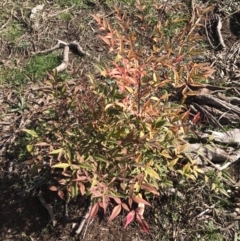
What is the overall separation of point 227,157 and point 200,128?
33 cm

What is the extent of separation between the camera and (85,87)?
280cm

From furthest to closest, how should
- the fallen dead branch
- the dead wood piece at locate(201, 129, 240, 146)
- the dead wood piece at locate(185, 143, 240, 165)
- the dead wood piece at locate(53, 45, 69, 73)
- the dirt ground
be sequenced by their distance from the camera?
the fallen dead branch
the dead wood piece at locate(53, 45, 69, 73)
the dead wood piece at locate(201, 129, 240, 146)
the dead wood piece at locate(185, 143, 240, 165)
the dirt ground

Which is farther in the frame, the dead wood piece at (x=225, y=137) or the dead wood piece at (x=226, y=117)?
the dead wood piece at (x=226, y=117)

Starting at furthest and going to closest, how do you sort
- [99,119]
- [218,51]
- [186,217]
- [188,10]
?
[188,10] < [218,51] < [186,217] < [99,119]

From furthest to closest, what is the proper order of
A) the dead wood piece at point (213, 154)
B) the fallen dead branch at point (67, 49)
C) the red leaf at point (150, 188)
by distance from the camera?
the fallen dead branch at point (67, 49), the dead wood piece at point (213, 154), the red leaf at point (150, 188)

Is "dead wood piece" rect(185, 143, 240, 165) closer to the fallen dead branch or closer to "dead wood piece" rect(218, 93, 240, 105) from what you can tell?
"dead wood piece" rect(218, 93, 240, 105)

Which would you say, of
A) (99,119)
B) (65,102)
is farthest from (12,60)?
(99,119)

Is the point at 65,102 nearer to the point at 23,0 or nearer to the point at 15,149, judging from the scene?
the point at 15,149

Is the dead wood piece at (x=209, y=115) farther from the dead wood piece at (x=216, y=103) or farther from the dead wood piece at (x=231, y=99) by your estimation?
the dead wood piece at (x=231, y=99)

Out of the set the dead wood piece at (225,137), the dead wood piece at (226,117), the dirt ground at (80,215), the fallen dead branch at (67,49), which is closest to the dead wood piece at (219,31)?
the dead wood piece at (226,117)

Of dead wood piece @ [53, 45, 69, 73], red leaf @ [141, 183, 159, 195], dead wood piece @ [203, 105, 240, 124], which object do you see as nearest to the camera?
red leaf @ [141, 183, 159, 195]

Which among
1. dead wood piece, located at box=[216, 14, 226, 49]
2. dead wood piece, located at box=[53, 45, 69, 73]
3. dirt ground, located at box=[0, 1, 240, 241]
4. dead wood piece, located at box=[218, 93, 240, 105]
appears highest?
dead wood piece, located at box=[216, 14, 226, 49]

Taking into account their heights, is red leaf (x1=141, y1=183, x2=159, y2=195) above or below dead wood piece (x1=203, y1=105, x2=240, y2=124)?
above

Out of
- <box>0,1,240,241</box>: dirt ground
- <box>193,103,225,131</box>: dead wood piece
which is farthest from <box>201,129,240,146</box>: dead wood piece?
<box>0,1,240,241</box>: dirt ground
